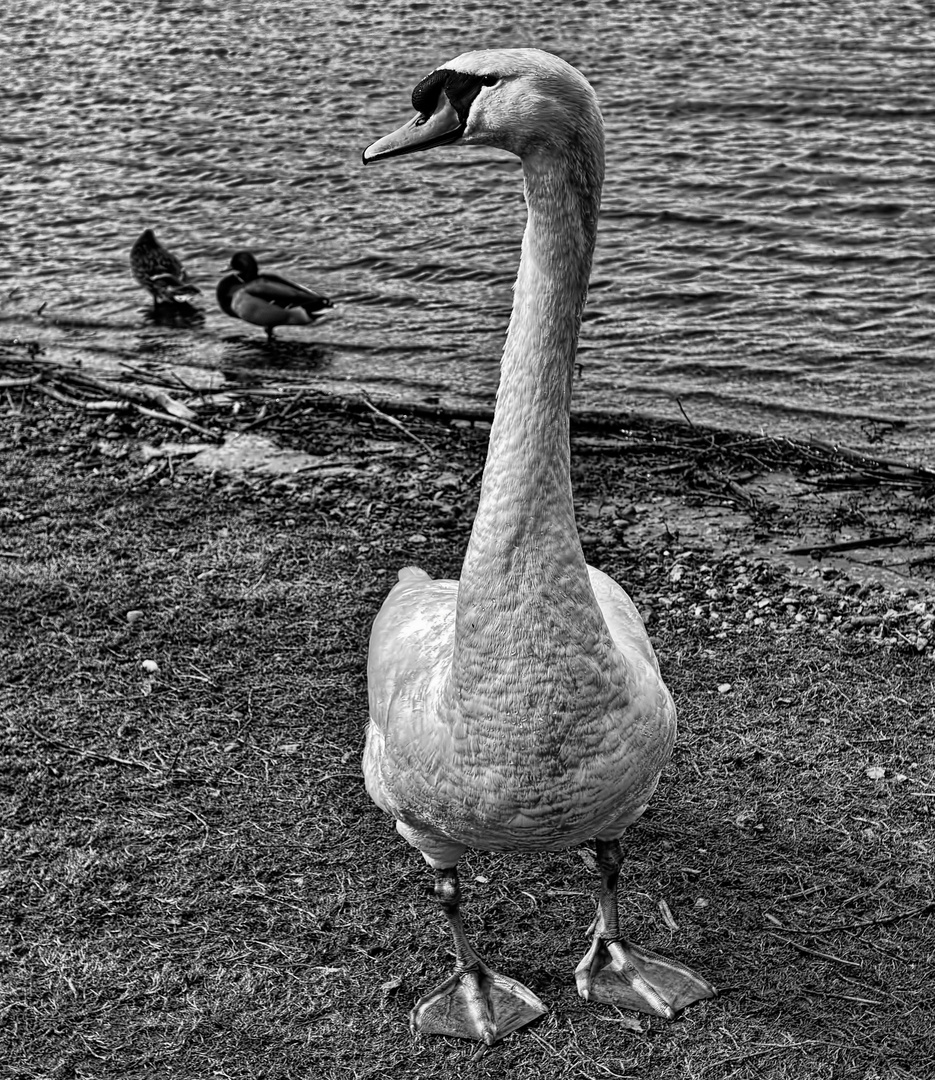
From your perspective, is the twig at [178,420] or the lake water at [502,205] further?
the lake water at [502,205]

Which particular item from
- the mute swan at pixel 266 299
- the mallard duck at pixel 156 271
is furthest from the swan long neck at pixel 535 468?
the mallard duck at pixel 156 271

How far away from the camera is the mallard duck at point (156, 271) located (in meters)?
12.1

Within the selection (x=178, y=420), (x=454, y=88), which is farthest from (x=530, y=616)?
(x=178, y=420)

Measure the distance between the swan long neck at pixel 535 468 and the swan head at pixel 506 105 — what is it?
0.15m

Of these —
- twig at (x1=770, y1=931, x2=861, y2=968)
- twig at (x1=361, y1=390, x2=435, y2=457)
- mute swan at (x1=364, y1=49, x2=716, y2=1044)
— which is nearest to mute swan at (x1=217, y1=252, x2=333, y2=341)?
twig at (x1=361, y1=390, x2=435, y2=457)

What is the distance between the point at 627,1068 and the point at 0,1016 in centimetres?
236

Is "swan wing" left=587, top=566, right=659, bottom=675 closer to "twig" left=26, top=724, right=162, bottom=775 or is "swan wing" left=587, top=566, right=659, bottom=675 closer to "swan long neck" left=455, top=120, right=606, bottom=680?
"swan long neck" left=455, top=120, right=606, bottom=680

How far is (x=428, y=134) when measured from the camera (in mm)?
3541

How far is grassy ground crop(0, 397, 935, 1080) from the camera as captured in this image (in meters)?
4.53

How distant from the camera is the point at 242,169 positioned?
1496cm

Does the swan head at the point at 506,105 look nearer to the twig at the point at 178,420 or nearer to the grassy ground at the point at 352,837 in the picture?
the grassy ground at the point at 352,837

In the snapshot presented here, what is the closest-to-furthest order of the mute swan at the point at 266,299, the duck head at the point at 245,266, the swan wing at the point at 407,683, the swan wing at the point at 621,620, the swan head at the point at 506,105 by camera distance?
the swan head at the point at 506,105 < the swan wing at the point at 407,683 < the swan wing at the point at 621,620 < the mute swan at the point at 266,299 < the duck head at the point at 245,266

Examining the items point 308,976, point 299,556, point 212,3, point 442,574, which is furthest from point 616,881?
point 212,3

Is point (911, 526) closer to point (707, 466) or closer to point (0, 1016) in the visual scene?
point (707, 466)
